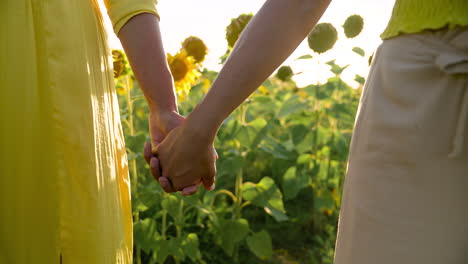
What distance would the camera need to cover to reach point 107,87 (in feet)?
3.00

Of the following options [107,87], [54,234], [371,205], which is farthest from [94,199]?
[371,205]

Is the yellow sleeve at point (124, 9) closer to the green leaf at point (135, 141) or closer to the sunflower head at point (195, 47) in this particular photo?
the green leaf at point (135, 141)

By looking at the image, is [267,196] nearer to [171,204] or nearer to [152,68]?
[171,204]

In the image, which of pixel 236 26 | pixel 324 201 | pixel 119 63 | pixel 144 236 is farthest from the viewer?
pixel 324 201

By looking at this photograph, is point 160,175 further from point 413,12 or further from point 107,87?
point 413,12

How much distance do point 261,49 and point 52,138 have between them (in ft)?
1.10

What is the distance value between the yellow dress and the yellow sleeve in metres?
0.07

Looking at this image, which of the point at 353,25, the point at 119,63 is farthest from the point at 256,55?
the point at 353,25

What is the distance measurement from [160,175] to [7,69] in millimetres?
365

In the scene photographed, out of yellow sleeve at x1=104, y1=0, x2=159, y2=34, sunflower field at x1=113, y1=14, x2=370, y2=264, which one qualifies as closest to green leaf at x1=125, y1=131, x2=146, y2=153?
sunflower field at x1=113, y1=14, x2=370, y2=264

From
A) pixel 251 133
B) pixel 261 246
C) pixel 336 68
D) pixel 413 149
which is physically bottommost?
pixel 261 246

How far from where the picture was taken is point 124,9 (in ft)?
3.04

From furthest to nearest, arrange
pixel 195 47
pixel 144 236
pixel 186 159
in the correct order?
pixel 195 47 < pixel 144 236 < pixel 186 159

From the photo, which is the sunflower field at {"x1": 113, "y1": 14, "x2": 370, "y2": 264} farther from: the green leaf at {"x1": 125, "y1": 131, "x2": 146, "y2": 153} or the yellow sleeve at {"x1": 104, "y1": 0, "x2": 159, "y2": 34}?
the yellow sleeve at {"x1": 104, "y1": 0, "x2": 159, "y2": 34}
